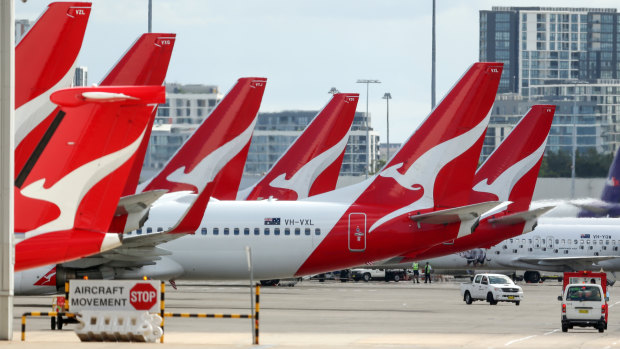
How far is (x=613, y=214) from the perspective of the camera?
3765 inches

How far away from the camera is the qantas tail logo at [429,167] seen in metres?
43.7

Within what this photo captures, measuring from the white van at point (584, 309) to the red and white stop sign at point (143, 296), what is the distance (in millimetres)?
15502

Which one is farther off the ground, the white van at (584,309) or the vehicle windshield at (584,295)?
the vehicle windshield at (584,295)

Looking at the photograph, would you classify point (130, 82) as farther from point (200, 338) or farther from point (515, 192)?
point (515, 192)

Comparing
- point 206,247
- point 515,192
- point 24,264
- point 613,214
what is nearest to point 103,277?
point 206,247

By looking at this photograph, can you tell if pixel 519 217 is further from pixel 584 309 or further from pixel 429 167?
pixel 584 309

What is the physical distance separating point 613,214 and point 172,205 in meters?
57.1

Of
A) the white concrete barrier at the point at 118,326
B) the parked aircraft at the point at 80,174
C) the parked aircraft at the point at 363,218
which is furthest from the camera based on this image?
the parked aircraft at the point at 363,218

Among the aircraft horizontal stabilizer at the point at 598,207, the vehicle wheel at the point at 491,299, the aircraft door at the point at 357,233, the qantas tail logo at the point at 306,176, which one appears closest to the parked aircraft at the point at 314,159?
the qantas tail logo at the point at 306,176

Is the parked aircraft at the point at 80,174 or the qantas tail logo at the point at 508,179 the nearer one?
the parked aircraft at the point at 80,174

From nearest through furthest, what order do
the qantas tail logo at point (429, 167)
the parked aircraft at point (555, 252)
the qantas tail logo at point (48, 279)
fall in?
the qantas tail logo at point (48, 279) → the qantas tail logo at point (429, 167) → the parked aircraft at point (555, 252)

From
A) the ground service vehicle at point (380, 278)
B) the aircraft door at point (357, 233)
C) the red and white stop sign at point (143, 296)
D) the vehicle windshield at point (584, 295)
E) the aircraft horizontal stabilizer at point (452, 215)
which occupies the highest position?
the aircraft horizontal stabilizer at point (452, 215)

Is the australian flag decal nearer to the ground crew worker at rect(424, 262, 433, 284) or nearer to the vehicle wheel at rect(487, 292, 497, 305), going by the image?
the vehicle wheel at rect(487, 292, 497, 305)
